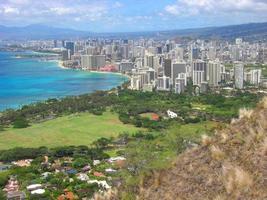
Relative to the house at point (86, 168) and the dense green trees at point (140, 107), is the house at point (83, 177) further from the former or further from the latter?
the dense green trees at point (140, 107)

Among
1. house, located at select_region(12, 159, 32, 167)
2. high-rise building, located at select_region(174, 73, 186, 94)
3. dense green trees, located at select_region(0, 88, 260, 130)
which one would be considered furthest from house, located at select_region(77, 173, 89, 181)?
high-rise building, located at select_region(174, 73, 186, 94)

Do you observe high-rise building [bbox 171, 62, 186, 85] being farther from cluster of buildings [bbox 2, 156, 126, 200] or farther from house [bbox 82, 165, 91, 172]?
house [bbox 82, 165, 91, 172]

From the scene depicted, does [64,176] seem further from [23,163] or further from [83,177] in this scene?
[23,163]

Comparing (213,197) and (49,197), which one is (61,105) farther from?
(213,197)

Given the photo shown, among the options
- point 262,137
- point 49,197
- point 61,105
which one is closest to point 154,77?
point 61,105

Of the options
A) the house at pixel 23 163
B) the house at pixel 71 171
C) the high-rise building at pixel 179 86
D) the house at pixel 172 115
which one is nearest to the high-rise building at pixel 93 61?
the high-rise building at pixel 179 86

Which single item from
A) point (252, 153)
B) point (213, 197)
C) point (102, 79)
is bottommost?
point (102, 79)
